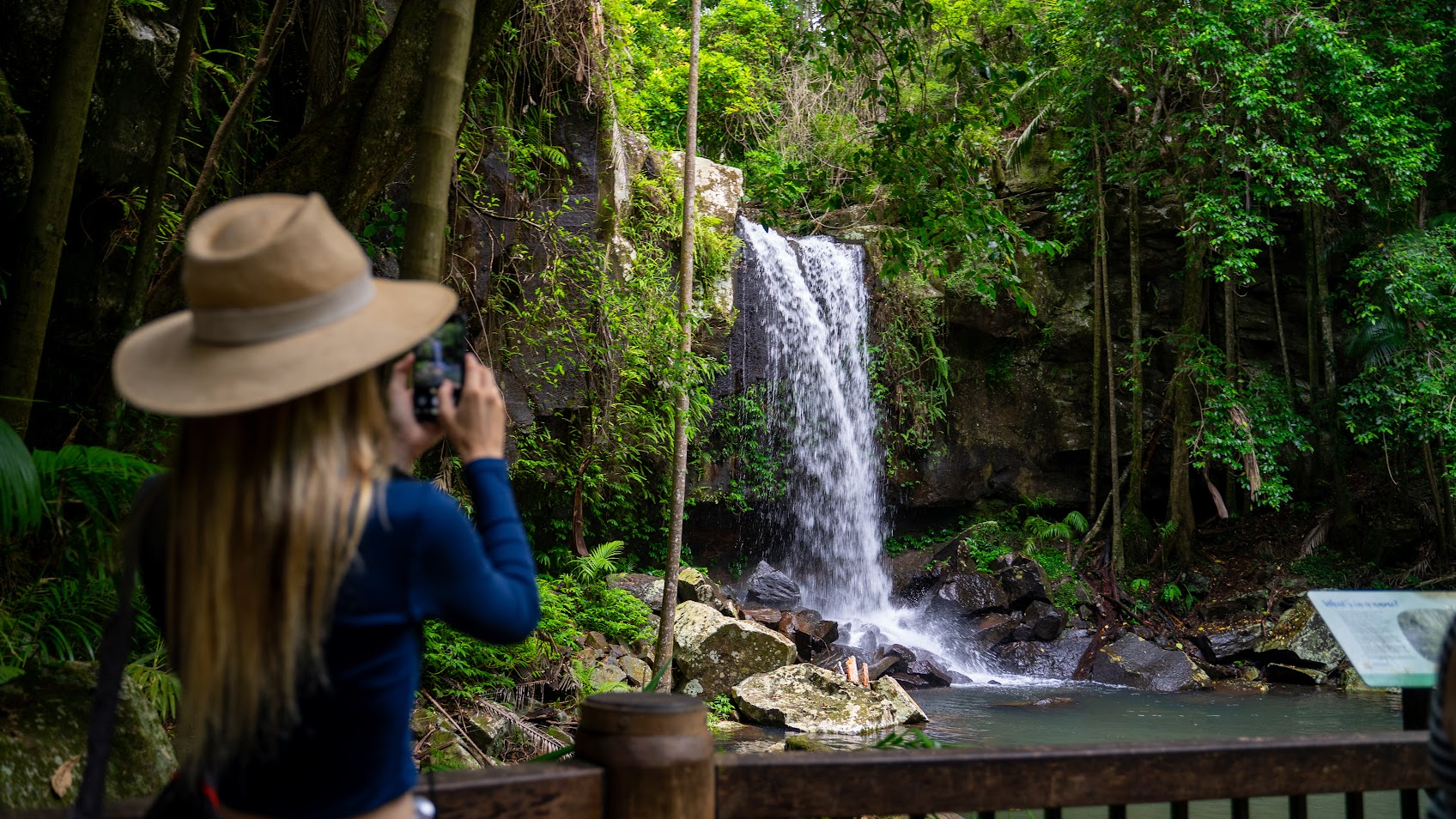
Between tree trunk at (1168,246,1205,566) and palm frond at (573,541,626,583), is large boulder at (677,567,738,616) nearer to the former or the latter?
palm frond at (573,541,626,583)

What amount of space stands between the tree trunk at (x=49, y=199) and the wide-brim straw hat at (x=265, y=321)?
316cm

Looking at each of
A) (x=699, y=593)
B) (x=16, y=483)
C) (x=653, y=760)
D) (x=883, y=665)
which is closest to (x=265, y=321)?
(x=653, y=760)

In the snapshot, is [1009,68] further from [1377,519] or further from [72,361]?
[1377,519]

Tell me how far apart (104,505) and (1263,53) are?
483 inches

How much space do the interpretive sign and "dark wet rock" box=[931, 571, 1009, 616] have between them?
10.7 meters

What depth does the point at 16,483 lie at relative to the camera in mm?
2990

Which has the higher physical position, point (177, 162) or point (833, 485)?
point (177, 162)

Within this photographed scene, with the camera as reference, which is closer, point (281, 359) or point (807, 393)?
point (281, 359)

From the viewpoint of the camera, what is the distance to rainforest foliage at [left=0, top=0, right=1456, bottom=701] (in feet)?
14.6

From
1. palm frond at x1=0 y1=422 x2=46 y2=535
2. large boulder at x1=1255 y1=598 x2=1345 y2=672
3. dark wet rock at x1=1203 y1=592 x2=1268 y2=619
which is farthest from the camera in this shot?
dark wet rock at x1=1203 y1=592 x2=1268 y2=619

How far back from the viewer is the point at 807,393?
14.1 meters

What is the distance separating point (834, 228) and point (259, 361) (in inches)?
570

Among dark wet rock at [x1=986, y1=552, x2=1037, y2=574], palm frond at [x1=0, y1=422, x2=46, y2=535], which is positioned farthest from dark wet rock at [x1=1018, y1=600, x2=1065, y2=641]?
palm frond at [x1=0, y1=422, x2=46, y2=535]

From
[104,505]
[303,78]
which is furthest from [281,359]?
[303,78]
